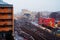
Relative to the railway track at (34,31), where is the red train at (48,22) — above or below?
above

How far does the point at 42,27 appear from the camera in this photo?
194cm

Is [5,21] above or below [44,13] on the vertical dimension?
below

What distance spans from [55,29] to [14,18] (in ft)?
2.70

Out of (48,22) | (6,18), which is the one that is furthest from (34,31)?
(6,18)

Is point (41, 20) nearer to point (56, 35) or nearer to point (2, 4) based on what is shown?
point (56, 35)

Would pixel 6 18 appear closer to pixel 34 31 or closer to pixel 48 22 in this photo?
pixel 34 31

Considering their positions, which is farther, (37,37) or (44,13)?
(44,13)

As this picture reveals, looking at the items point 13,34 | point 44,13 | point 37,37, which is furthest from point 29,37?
point 44,13

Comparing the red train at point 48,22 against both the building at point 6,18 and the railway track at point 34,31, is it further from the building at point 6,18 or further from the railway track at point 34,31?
the building at point 6,18

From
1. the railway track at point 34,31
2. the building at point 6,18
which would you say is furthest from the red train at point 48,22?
the building at point 6,18

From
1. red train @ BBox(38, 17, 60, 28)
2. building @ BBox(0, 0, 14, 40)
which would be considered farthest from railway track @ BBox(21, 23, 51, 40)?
building @ BBox(0, 0, 14, 40)

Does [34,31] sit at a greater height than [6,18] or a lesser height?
lesser

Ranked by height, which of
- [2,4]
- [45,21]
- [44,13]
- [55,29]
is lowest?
[55,29]

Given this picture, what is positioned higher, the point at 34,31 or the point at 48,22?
the point at 48,22
